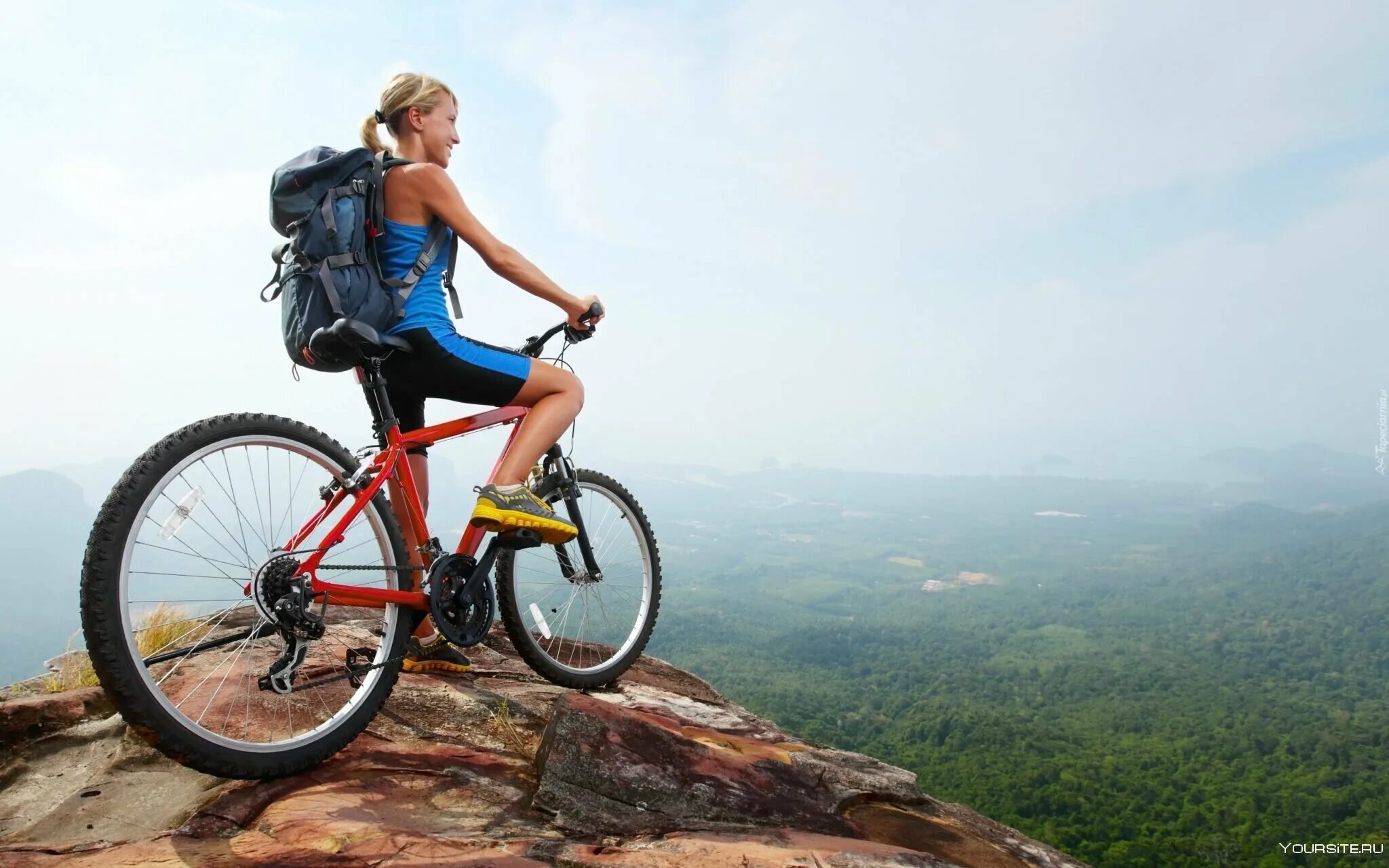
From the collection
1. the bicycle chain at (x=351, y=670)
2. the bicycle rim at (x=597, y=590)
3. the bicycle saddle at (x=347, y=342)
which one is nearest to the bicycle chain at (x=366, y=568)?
the bicycle chain at (x=351, y=670)

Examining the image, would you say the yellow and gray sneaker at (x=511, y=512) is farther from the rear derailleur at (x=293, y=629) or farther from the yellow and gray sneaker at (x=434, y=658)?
the yellow and gray sneaker at (x=434, y=658)

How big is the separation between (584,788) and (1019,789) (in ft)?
222

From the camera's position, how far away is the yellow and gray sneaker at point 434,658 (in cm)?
483

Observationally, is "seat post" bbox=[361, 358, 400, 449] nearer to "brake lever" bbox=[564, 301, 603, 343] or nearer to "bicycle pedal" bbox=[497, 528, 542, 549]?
"bicycle pedal" bbox=[497, 528, 542, 549]

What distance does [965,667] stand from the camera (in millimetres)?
141000

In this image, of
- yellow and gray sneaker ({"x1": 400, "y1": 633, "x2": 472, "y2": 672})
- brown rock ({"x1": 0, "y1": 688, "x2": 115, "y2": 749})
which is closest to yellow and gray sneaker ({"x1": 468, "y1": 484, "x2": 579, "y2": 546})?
yellow and gray sneaker ({"x1": 400, "y1": 633, "x2": 472, "y2": 672})

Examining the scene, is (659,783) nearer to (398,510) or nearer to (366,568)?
(366,568)

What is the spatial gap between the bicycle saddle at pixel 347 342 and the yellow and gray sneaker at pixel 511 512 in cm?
84

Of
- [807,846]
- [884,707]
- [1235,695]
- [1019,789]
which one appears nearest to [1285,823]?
[1019,789]

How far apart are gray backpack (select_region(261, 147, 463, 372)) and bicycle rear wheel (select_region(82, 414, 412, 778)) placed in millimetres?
505

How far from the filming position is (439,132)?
13.3ft

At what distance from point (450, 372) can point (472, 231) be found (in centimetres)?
71

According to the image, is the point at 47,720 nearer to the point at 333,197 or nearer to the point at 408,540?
the point at 408,540

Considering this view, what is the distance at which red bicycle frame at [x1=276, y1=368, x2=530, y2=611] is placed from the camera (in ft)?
10.8
